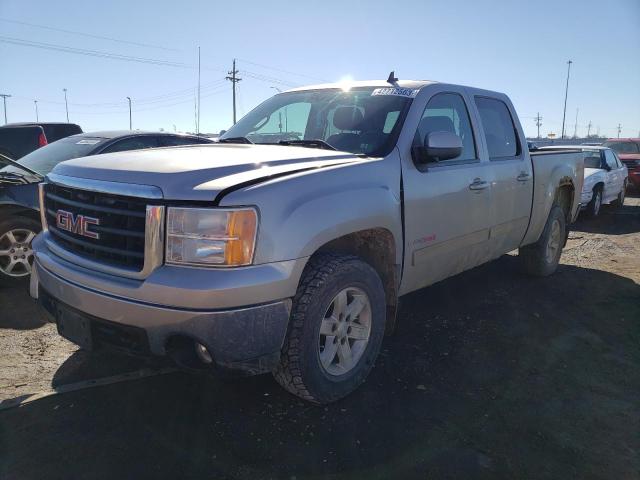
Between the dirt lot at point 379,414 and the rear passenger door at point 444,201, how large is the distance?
2.22 ft

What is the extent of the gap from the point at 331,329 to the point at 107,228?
1.36 meters

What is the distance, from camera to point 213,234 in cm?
237

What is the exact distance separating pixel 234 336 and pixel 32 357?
7.02ft

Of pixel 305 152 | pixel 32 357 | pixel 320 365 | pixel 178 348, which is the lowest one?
pixel 32 357

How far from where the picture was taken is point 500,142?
4.75 m

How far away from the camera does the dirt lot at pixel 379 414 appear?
2.47 m

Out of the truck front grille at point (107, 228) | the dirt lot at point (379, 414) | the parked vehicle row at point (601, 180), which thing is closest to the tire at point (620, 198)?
the parked vehicle row at point (601, 180)

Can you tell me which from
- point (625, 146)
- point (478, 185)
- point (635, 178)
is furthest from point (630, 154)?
point (478, 185)

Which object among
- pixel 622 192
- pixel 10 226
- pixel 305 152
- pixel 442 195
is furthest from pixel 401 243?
pixel 622 192

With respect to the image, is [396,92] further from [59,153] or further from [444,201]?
[59,153]

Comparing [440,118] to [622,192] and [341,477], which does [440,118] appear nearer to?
[341,477]

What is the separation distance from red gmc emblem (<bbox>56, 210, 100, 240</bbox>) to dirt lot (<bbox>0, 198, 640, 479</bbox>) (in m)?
1.04

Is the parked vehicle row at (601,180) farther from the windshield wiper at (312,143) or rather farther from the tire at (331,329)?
the tire at (331,329)

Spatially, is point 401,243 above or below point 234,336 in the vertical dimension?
above
